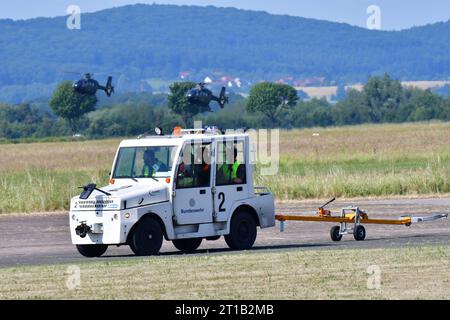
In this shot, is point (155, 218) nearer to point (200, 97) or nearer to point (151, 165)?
point (151, 165)

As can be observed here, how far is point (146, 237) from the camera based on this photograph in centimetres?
2212

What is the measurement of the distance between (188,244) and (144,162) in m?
2.11

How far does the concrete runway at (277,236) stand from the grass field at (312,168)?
269 cm

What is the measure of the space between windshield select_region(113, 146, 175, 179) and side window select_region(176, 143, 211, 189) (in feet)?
0.76

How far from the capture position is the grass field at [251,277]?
53.3ft

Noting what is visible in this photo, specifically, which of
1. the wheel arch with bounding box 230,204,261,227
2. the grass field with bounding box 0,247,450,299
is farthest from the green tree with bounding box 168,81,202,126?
the grass field with bounding box 0,247,450,299

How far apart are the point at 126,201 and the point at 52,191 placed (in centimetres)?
1624

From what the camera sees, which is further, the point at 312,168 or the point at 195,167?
the point at 312,168

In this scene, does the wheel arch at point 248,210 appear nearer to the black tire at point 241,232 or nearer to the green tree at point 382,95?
the black tire at point 241,232

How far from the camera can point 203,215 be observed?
22.8m

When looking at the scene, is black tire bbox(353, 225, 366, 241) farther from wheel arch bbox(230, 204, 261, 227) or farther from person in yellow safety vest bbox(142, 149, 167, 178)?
person in yellow safety vest bbox(142, 149, 167, 178)
